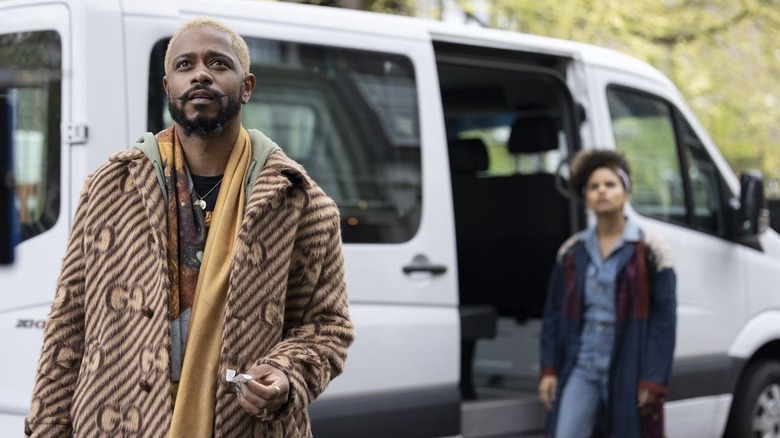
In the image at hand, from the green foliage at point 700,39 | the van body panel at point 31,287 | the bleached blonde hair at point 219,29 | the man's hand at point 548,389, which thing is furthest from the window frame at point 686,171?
the green foliage at point 700,39

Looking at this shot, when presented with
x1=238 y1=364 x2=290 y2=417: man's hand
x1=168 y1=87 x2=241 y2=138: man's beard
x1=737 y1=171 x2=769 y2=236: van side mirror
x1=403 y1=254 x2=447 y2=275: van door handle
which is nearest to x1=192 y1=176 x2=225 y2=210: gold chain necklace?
x1=168 y1=87 x2=241 y2=138: man's beard

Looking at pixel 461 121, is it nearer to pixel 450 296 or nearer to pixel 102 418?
pixel 450 296

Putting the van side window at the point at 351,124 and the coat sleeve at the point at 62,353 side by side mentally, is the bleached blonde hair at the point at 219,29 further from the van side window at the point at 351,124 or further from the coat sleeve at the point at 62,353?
the van side window at the point at 351,124

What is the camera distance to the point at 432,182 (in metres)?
5.20

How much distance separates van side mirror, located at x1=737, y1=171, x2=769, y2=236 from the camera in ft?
21.8

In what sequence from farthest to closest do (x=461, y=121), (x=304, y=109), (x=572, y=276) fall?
(x=461, y=121)
(x=572, y=276)
(x=304, y=109)

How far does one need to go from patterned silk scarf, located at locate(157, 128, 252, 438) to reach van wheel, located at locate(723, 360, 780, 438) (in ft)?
15.6

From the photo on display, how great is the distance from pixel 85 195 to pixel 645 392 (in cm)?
327

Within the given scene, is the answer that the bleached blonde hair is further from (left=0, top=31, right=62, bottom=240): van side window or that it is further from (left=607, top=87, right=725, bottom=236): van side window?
(left=607, top=87, right=725, bottom=236): van side window

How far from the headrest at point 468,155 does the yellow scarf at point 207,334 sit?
414cm

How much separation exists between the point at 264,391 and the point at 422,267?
8.63ft

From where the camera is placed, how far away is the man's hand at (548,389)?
5660mm

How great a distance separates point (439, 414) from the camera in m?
5.19

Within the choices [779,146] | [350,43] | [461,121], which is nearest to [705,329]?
[461,121]
